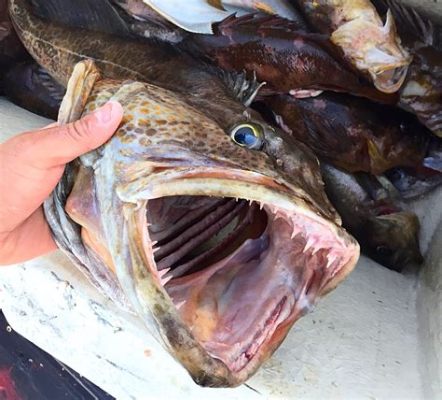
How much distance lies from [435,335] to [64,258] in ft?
4.41

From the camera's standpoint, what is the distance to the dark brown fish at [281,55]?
7.92 ft

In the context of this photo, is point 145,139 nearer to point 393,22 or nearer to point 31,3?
point 393,22

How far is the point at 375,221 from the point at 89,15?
1.52m

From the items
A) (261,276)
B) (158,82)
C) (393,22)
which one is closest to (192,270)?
(261,276)

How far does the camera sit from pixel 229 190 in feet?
4.90

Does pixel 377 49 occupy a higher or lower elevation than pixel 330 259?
higher

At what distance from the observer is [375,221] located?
2.82 metres

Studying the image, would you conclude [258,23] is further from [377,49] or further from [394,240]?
[394,240]

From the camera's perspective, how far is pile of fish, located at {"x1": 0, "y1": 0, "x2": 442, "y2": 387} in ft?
5.10

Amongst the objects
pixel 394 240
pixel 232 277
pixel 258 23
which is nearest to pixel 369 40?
pixel 258 23

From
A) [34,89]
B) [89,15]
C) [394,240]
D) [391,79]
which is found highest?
[391,79]

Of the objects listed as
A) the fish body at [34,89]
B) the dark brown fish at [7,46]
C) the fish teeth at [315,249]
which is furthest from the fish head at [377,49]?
the dark brown fish at [7,46]

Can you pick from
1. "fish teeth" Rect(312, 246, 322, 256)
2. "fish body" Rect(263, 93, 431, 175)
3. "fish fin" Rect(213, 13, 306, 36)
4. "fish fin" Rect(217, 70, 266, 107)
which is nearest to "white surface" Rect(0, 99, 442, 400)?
"fish body" Rect(263, 93, 431, 175)

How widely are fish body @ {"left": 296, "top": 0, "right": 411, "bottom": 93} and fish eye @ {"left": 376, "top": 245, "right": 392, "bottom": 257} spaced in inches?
29.1
